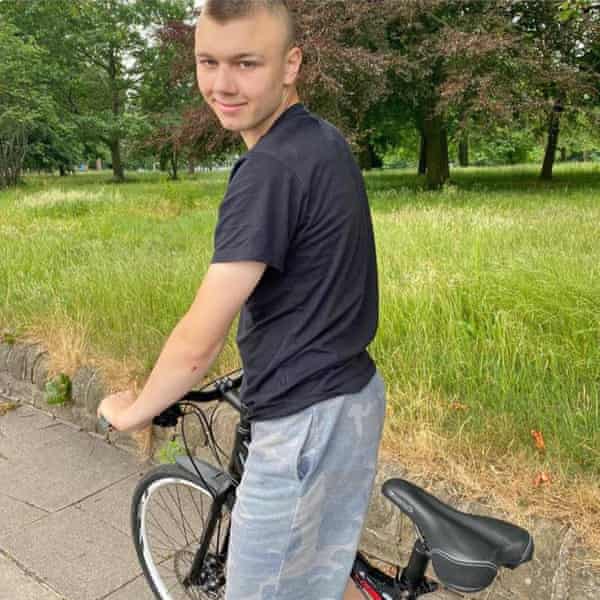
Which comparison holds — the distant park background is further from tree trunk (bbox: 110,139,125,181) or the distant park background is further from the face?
tree trunk (bbox: 110,139,125,181)

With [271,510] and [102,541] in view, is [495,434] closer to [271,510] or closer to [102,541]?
[271,510]

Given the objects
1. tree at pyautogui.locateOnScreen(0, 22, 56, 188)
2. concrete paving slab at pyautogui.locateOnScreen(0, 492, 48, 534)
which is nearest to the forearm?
concrete paving slab at pyautogui.locateOnScreen(0, 492, 48, 534)

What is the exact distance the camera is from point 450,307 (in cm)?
348

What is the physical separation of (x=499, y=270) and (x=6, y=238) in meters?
5.76

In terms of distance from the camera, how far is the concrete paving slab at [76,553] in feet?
7.72

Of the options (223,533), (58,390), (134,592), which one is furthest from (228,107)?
(58,390)

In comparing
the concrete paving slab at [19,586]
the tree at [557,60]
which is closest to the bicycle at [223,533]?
the concrete paving slab at [19,586]

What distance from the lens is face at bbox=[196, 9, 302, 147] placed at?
119cm

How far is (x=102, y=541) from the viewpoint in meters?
2.61

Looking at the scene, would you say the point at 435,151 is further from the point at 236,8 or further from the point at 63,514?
the point at 236,8

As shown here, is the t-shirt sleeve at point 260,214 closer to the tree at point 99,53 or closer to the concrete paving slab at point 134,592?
the concrete paving slab at point 134,592

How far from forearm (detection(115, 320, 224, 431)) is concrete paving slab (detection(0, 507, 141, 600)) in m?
1.42

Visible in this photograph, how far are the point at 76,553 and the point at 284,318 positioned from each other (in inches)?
73.9

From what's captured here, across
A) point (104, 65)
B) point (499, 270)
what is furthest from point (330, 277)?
point (104, 65)
